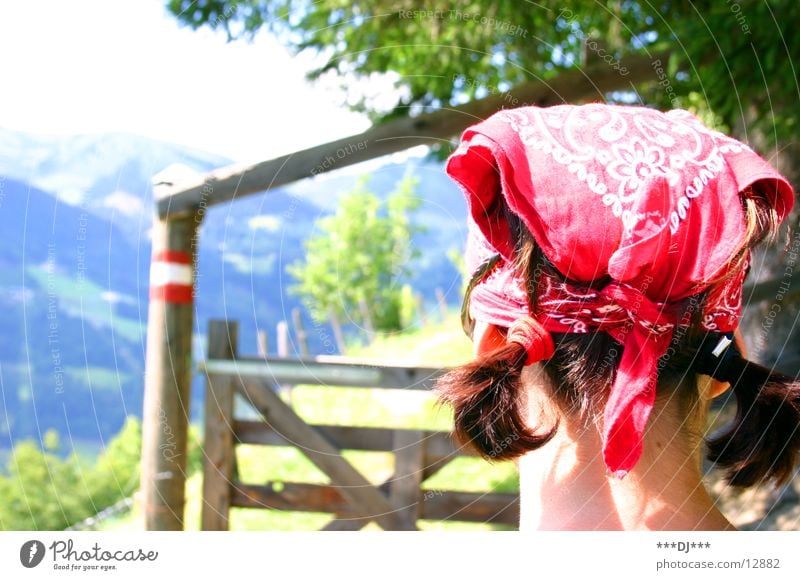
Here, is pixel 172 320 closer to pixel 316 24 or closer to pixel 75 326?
pixel 75 326

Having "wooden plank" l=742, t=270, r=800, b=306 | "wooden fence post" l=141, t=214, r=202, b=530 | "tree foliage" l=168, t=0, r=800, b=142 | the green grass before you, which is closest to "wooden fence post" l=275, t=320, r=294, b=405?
the green grass

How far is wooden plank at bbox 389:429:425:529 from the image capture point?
164cm

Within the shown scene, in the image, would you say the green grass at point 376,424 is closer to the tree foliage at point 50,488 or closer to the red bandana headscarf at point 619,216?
the tree foliage at point 50,488

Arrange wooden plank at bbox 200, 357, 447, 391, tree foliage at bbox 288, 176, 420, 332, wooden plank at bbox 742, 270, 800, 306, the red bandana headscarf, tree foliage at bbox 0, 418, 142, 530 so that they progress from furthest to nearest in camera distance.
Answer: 1. tree foliage at bbox 288, 176, 420, 332
2. wooden plank at bbox 742, 270, 800, 306
3. wooden plank at bbox 200, 357, 447, 391
4. tree foliage at bbox 0, 418, 142, 530
5. the red bandana headscarf

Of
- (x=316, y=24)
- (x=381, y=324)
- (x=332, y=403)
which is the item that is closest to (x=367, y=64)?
(x=316, y=24)

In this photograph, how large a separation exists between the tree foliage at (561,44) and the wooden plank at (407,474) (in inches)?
25.7

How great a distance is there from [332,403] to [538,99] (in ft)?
4.43

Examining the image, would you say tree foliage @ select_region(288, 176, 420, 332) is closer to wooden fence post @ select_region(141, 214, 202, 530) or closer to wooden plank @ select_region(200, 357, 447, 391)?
wooden plank @ select_region(200, 357, 447, 391)

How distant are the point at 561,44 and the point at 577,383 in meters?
1.18

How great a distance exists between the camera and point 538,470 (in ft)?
1.86

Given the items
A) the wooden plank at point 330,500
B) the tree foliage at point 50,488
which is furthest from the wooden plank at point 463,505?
the tree foliage at point 50,488

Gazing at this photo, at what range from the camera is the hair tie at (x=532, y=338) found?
0.50 m

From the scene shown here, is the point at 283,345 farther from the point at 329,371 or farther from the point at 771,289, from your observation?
the point at 771,289

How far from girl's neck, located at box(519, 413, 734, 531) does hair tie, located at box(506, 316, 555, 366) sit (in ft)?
0.23
